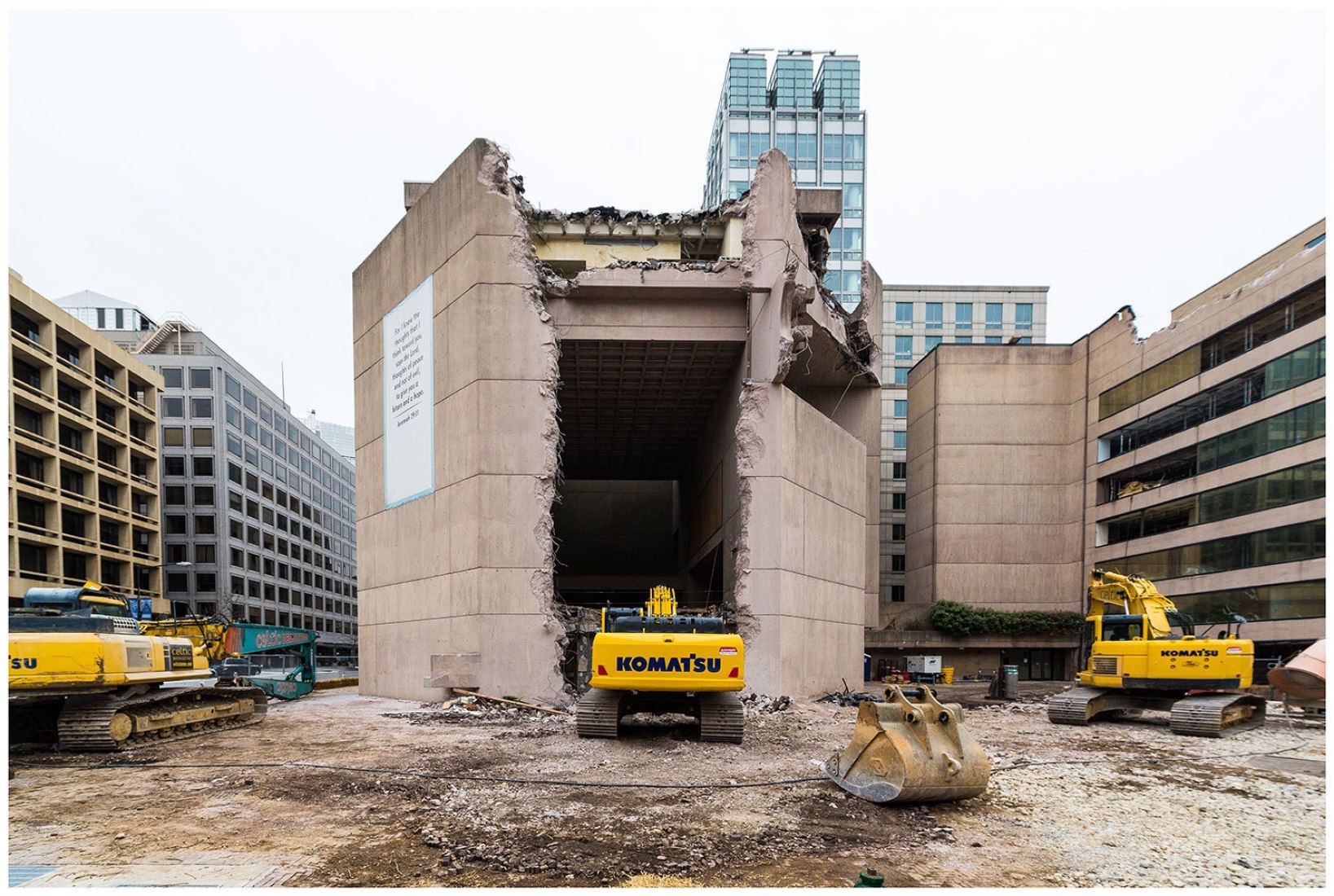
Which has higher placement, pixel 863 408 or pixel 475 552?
pixel 863 408

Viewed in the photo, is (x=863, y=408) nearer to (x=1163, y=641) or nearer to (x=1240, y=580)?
(x=1163, y=641)

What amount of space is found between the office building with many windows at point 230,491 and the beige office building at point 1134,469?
169ft

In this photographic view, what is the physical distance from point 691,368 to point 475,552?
32.7ft

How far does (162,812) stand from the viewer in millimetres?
8062

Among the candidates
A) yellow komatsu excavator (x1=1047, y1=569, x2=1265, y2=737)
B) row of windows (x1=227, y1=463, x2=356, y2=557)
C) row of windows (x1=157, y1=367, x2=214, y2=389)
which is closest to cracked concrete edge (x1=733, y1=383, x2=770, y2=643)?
yellow komatsu excavator (x1=1047, y1=569, x2=1265, y2=737)

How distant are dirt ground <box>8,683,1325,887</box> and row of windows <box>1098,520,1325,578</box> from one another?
2220 centimetres

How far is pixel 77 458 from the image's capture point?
42.4 metres

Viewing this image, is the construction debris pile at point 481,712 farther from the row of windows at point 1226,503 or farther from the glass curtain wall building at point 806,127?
the glass curtain wall building at point 806,127

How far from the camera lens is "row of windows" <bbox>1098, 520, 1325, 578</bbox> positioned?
95.6 ft

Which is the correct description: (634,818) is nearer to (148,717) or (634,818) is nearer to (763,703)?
(148,717)

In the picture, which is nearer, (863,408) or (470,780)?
(470,780)

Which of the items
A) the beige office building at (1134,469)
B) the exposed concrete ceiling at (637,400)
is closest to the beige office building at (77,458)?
the exposed concrete ceiling at (637,400)

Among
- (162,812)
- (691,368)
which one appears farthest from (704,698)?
(691,368)

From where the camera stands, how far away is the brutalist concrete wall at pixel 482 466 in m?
18.8
